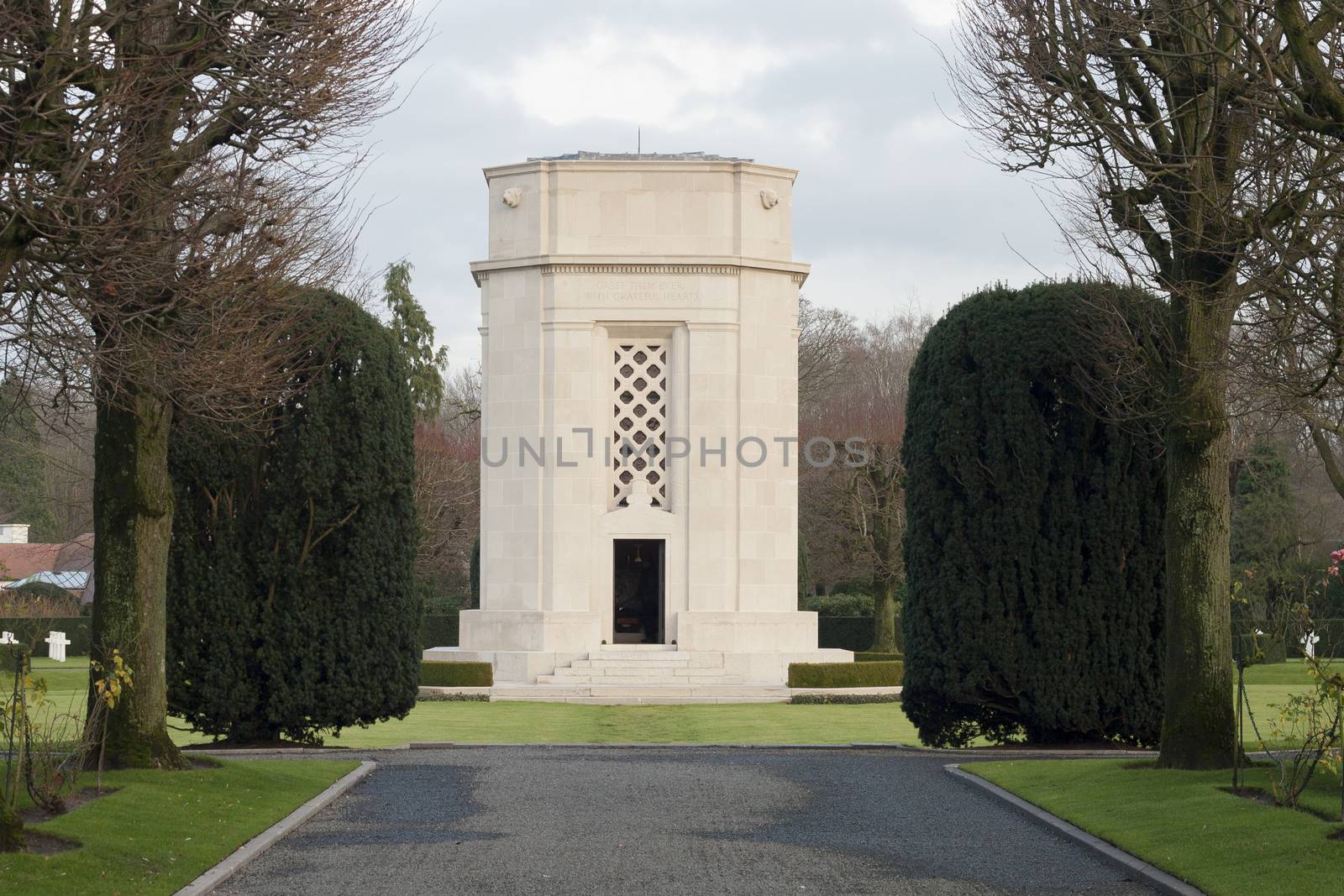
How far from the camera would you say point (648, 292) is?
107 ft

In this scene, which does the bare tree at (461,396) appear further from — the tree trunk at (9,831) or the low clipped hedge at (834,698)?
the tree trunk at (9,831)

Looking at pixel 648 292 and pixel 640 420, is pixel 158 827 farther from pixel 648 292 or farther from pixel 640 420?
pixel 648 292

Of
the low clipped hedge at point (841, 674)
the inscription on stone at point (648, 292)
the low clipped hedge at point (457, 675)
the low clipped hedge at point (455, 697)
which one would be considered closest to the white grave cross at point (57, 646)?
the low clipped hedge at point (457, 675)

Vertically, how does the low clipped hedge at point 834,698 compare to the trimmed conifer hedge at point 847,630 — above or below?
below

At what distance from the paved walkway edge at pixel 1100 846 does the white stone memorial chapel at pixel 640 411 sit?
16983mm

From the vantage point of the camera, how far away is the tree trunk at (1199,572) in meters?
14.0

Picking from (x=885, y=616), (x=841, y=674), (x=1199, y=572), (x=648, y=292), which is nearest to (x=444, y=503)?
(x=885, y=616)

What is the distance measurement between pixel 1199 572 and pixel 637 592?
20.0 meters

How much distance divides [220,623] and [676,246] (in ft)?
57.1

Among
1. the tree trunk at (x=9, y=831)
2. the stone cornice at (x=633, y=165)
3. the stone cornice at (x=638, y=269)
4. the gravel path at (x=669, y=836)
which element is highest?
the stone cornice at (x=633, y=165)

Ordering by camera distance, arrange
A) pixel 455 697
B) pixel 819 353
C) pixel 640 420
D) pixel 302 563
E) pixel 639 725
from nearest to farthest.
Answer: pixel 302 563
pixel 639 725
pixel 455 697
pixel 640 420
pixel 819 353

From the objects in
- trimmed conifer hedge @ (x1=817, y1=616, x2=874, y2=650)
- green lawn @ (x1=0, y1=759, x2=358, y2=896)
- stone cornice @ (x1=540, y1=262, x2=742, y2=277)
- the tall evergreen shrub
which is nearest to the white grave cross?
stone cornice @ (x1=540, y1=262, x2=742, y2=277)

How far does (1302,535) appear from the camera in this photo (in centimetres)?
4747

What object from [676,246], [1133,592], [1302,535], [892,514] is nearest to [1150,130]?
[1133,592]
